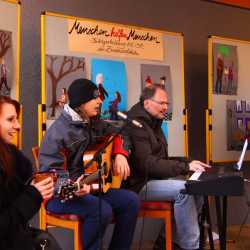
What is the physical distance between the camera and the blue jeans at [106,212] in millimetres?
2525

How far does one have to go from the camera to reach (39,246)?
1903mm

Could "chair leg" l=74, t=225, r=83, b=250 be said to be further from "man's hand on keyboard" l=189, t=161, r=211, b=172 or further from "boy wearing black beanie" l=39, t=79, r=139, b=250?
"man's hand on keyboard" l=189, t=161, r=211, b=172

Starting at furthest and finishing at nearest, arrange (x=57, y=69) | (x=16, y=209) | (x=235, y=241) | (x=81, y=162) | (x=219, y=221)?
1. (x=235, y=241)
2. (x=57, y=69)
3. (x=219, y=221)
4. (x=81, y=162)
5. (x=16, y=209)

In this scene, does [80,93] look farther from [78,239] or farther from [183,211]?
[183,211]

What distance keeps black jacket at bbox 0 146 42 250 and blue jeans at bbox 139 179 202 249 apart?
1253 millimetres

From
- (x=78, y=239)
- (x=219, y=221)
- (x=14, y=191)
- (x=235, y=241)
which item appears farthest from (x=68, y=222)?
(x=235, y=241)

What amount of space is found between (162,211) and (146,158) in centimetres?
36

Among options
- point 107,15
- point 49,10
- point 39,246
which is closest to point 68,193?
point 39,246

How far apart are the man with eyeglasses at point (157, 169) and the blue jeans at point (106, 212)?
275 millimetres

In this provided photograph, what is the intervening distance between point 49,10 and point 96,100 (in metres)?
1.07

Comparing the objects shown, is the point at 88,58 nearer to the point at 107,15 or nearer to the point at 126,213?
the point at 107,15

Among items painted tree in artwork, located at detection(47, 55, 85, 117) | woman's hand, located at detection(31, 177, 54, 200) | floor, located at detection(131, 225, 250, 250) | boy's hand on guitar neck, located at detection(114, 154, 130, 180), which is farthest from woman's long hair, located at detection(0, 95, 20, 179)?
floor, located at detection(131, 225, 250, 250)

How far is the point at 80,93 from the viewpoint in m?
2.76

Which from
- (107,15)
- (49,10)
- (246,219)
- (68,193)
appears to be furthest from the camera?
(246,219)
